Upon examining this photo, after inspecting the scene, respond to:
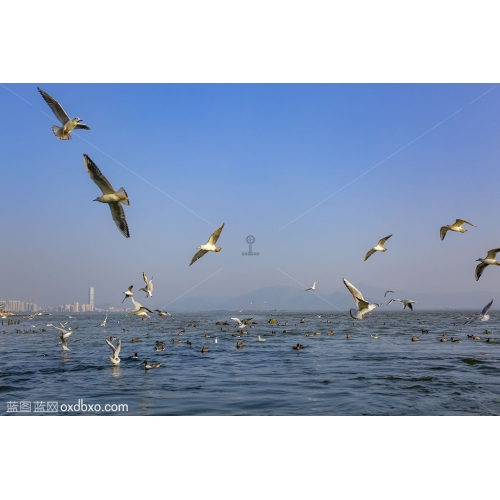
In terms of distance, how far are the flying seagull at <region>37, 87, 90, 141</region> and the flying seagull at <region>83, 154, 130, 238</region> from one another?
1.09 metres

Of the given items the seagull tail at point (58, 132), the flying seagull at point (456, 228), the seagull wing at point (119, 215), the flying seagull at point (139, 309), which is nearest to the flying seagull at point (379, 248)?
the flying seagull at point (456, 228)

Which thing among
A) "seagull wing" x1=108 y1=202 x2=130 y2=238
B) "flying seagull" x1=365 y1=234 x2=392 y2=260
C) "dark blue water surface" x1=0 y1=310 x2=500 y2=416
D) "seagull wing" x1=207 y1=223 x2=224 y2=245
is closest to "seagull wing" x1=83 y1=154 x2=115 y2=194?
"seagull wing" x1=108 y1=202 x2=130 y2=238

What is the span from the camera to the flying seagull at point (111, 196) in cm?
1040

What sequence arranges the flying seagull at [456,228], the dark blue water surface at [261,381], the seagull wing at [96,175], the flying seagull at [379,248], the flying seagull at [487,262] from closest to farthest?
1. the seagull wing at [96,175]
2. the dark blue water surface at [261,381]
3. the flying seagull at [487,262]
4. the flying seagull at [456,228]
5. the flying seagull at [379,248]

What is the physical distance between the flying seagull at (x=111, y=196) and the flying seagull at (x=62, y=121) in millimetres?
1089

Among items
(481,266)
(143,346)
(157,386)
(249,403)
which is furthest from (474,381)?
(143,346)

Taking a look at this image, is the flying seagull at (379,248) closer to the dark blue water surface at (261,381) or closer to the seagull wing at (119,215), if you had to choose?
the dark blue water surface at (261,381)

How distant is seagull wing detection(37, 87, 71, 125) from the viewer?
1072 centimetres

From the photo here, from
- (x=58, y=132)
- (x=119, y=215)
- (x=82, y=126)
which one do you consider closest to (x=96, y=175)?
(x=119, y=215)

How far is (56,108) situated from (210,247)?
243 inches

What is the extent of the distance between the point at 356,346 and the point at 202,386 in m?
14.8

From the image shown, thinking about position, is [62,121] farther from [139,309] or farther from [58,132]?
[139,309]

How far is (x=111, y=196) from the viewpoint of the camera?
10.6 m

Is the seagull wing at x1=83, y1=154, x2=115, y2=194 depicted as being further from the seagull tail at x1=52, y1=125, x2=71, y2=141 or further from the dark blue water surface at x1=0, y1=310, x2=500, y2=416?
the dark blue water surface at x1=0, y1=310, x2=500, y2=416
